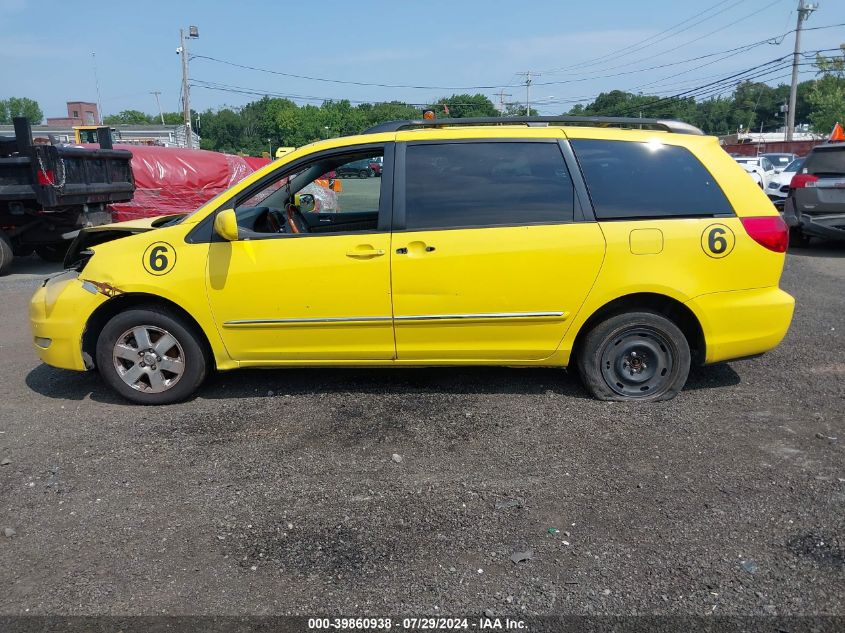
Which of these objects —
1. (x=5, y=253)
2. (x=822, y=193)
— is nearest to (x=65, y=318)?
(x=5, y=253)

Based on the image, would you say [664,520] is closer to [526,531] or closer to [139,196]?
[526,531]

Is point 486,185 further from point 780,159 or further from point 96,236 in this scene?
point 780,159

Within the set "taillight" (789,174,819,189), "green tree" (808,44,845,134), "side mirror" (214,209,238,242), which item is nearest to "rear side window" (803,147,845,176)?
"taillight" (789,174,819,189)

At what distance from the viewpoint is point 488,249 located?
442 centimetres

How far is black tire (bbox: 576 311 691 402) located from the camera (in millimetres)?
4582

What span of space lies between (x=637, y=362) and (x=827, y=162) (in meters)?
7.97

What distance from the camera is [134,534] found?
325cm

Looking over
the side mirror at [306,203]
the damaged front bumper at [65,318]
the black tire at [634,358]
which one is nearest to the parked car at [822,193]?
the black tire at [634,358]

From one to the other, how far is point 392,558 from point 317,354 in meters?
1.96

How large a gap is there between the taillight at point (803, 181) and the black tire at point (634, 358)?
7.62 meters

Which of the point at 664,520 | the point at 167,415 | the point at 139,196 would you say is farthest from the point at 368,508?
the point at 139,196

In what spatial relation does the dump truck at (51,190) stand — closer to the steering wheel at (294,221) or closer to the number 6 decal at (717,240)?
the steering wheel at (294,221)

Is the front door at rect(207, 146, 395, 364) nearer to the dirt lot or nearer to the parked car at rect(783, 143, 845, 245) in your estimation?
the dirt lot

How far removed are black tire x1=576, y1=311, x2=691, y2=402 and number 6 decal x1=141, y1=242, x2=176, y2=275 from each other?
9.39 feet
